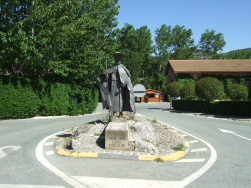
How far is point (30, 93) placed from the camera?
53.7 feet

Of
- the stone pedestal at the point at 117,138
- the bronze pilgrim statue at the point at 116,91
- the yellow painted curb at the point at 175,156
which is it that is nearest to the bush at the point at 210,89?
the bronze pilgrim statue at the point at 116,91

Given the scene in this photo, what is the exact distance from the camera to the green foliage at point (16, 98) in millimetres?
15133

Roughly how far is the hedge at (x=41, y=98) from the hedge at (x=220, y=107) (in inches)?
419

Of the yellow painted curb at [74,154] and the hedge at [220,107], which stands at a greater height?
the hedge at [220,107]

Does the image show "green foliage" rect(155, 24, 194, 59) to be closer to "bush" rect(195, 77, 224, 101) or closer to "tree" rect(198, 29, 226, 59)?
"tree" rect(198, 29, 226, 59)

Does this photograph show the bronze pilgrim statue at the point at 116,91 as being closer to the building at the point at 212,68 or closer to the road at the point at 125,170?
the road at the point at 125,170

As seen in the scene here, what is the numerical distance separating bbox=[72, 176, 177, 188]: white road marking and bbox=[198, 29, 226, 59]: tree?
71125 mm

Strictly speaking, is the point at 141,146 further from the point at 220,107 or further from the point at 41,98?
the point at 220,107

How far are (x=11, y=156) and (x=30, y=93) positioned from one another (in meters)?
10.8

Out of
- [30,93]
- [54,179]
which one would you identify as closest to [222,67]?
[30,93]

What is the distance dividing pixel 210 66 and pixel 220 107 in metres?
25.2

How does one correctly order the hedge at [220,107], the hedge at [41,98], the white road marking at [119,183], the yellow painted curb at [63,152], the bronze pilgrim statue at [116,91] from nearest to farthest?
the white road marking at [119,183], the yellow painted curb at [63,152], the bronze pilgrim statue at [116,91], the hedge at [41,98], the hedge at [220,107]

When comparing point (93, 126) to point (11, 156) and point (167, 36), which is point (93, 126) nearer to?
point (11, 156)

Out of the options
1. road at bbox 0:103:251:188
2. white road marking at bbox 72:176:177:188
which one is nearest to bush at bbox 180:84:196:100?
road at bbox 0:103:251:188
